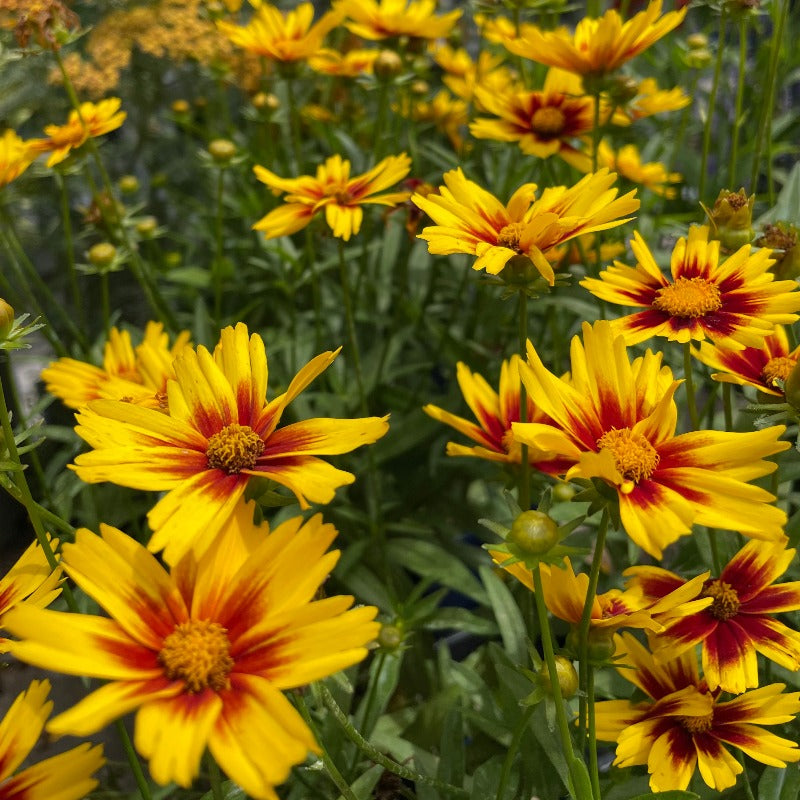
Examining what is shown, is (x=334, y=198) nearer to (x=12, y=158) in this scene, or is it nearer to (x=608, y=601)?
(x=12, y=158)

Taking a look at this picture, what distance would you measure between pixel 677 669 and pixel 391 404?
0.55 metres

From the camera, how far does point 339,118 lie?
139cm

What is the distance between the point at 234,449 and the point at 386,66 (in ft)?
2.16

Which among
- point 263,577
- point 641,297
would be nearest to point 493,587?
point 641,297

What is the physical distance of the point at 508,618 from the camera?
2.35 feet

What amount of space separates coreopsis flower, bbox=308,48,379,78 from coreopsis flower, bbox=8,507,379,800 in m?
0.77

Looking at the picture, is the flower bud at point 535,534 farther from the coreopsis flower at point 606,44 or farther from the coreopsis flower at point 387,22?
the coreopsis flower at point 387,22

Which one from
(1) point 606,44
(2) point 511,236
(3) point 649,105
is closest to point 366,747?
(2) point 511,236

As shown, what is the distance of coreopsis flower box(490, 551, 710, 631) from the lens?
43 centimetres

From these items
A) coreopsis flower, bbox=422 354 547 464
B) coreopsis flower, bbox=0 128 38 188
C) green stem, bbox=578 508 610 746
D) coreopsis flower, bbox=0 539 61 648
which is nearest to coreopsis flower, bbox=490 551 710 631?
green stem, bbox=578 508 610 746

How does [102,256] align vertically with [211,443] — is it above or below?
below

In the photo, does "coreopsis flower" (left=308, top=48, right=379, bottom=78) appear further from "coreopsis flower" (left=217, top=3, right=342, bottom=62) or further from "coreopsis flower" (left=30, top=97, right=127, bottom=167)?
"coreopsis flower" (left=30, top=97, right=127, bottom=167)

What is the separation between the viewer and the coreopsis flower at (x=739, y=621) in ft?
1.59

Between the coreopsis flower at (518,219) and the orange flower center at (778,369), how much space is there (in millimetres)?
153
